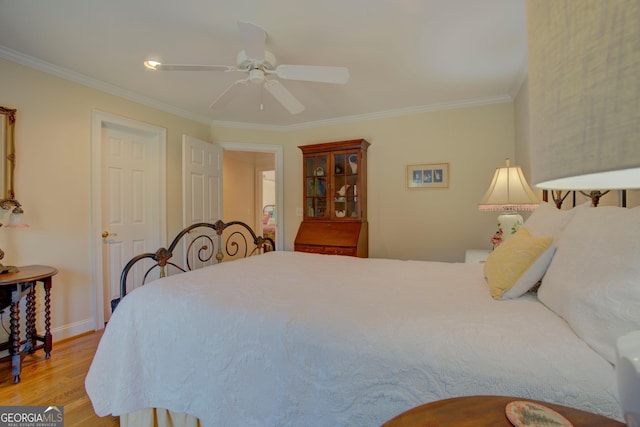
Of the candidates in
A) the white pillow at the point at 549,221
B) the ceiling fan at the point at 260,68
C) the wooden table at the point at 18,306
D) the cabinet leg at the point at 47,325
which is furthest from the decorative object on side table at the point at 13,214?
the white pillow at the point at 549,221

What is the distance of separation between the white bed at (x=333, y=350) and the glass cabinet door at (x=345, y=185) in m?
2.11

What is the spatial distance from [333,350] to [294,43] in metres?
2.09

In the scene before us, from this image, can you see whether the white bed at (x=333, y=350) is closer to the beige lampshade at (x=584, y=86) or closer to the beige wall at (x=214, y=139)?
the beige lampshade at (x=584, y=86)

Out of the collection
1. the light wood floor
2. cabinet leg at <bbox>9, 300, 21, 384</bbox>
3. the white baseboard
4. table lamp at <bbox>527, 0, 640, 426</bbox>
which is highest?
table lamp at <bbox>527, 0, 640, 426</bbox>

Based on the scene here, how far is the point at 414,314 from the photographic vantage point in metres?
1.11

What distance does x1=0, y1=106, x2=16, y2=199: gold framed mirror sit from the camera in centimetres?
232

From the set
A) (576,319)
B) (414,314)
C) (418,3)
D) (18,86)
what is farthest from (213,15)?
(576,319)

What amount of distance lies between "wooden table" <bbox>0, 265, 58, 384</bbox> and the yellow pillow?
9.47 ft

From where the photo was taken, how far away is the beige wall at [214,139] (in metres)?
2.50

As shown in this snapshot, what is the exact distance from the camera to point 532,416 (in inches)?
25.2

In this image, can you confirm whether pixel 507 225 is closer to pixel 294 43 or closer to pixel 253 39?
pixel 294 43

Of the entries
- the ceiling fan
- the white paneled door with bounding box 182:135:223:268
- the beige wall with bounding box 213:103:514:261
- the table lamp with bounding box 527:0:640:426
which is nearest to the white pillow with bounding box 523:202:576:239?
the table lamp with bounding box 527:0:640:426

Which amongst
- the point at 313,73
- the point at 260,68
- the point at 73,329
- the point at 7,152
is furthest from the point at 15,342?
the point at 313,73

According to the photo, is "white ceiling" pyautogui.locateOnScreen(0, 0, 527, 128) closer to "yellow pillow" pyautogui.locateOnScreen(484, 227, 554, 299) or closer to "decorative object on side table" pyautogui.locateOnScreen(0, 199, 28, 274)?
"decorative object on side table" pyautogui.locateOnScreen(0, 199, 28, 274)
